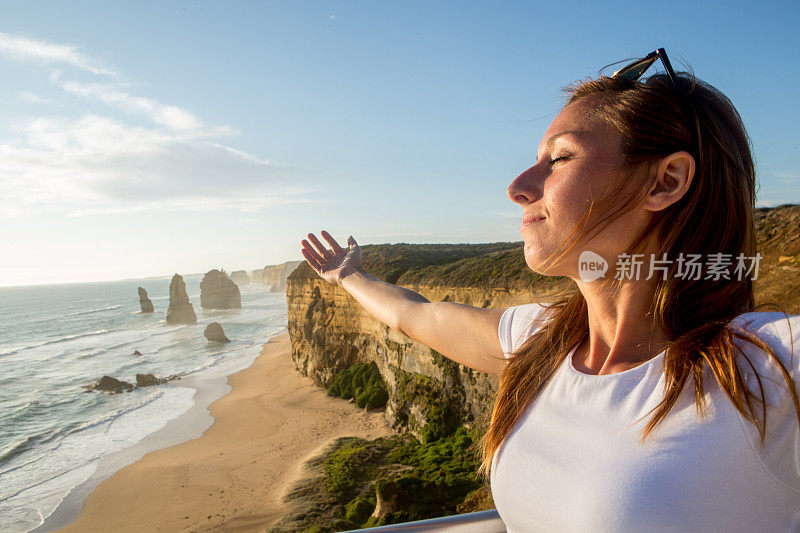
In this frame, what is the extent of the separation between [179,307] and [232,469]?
57.3 m

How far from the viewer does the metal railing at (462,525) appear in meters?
1.61

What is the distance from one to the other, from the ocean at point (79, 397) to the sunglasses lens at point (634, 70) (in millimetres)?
16953

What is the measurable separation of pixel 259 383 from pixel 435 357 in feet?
48.6

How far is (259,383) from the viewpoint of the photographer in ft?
85.8

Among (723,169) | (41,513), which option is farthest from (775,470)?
(41,513)

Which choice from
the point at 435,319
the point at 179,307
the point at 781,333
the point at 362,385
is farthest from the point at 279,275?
the point at 781,333

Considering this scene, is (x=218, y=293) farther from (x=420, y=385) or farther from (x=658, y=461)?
(x=658, y=461)

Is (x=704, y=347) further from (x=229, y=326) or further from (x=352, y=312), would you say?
(x=229, y=326)

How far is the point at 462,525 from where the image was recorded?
1.67m

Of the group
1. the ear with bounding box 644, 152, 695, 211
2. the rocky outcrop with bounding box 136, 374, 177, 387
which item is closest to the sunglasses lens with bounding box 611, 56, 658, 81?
the ear with bounding box 644, 152, 695, 211

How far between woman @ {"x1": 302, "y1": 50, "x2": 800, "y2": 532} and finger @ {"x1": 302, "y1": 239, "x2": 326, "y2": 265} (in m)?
1.46

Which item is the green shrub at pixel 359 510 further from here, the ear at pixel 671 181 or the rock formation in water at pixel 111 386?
the rock formation in water at pixel 111 386

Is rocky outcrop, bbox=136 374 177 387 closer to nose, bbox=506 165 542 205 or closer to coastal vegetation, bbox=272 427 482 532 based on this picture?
coastal vegetation, bbox=272 427 482 532

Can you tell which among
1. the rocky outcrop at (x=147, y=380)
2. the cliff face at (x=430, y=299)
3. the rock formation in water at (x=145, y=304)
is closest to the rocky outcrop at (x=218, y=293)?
the rock formation in water at (x=145, y=304)
